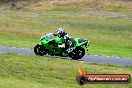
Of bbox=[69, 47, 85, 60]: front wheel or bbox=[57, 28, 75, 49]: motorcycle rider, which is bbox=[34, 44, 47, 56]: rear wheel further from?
bbox=[69, 47, 85, 60]: front wheel

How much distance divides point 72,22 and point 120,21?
6.61m

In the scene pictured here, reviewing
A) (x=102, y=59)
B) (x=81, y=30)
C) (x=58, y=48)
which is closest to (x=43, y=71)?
(x=58, y=48)

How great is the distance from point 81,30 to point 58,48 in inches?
773

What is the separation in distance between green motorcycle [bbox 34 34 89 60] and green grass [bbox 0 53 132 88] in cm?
141

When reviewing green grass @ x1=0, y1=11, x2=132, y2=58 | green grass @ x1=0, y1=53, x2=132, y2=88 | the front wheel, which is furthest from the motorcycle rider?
green grass @ x1=0, y1=11, x2=132, y2=58

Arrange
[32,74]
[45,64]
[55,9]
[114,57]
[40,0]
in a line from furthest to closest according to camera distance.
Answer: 1. [40,0]
2. [55,9]
3. [114,57]
4. [45,64]
5. [32,74]

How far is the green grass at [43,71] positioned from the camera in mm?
16984

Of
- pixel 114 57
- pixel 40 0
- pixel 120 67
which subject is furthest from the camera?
pixel 40 0

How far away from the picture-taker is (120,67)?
73.6ft

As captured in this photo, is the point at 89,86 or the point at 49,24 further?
the point at 49,24

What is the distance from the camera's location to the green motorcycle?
24.6 meters

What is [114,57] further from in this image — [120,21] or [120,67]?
[120,21]

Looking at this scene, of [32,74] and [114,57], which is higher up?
[32,74]

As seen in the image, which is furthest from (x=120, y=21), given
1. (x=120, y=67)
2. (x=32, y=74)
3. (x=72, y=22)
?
(x=32, y=74)
